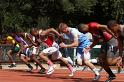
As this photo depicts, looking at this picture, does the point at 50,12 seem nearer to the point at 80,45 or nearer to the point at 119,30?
the point at 80,45

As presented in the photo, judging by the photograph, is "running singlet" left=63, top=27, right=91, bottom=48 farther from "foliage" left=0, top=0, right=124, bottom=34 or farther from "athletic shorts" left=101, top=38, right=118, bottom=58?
"foliage" left=0, top=0, right=124, bottom=34

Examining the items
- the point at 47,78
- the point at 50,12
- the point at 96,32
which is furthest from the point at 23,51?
the point at 50,12

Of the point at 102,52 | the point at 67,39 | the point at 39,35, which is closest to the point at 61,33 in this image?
the point at 67,39

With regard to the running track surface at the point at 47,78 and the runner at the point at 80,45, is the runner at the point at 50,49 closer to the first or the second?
the running track surface at the point at 47,78

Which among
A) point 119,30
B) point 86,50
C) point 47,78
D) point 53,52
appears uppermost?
point 119,30

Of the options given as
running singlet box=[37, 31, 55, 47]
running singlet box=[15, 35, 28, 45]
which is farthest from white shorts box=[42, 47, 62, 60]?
running singlet box=[15, 35, 28, 45]

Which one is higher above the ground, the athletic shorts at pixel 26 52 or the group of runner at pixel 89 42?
the group of runner at pixel 89 42

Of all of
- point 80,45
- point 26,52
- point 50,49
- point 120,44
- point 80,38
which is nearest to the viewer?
point 120,44

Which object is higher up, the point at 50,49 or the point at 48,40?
the point at 48,40

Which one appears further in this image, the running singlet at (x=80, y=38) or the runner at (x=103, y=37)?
the running singlet at (x=80, y=38)

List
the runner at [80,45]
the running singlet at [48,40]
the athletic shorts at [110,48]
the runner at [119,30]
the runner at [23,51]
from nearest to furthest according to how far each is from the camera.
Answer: the runner at [119,30] → the athletic shorts at [110,48] → the runner at [80,45] → the running singlet at [48,40] → the runner at [23,51]

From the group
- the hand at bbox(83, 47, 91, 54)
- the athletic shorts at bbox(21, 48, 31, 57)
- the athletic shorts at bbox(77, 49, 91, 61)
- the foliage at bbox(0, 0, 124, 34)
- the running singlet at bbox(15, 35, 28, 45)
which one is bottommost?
the foliage at bbox(0, 0, 124, 34)

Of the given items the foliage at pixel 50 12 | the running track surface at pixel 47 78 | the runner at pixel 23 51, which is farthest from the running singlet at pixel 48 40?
the foliage at pixel 50 12

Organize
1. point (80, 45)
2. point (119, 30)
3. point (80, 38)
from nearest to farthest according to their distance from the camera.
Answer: point (119, 30) < point (80, 45) < point (80, 38)
